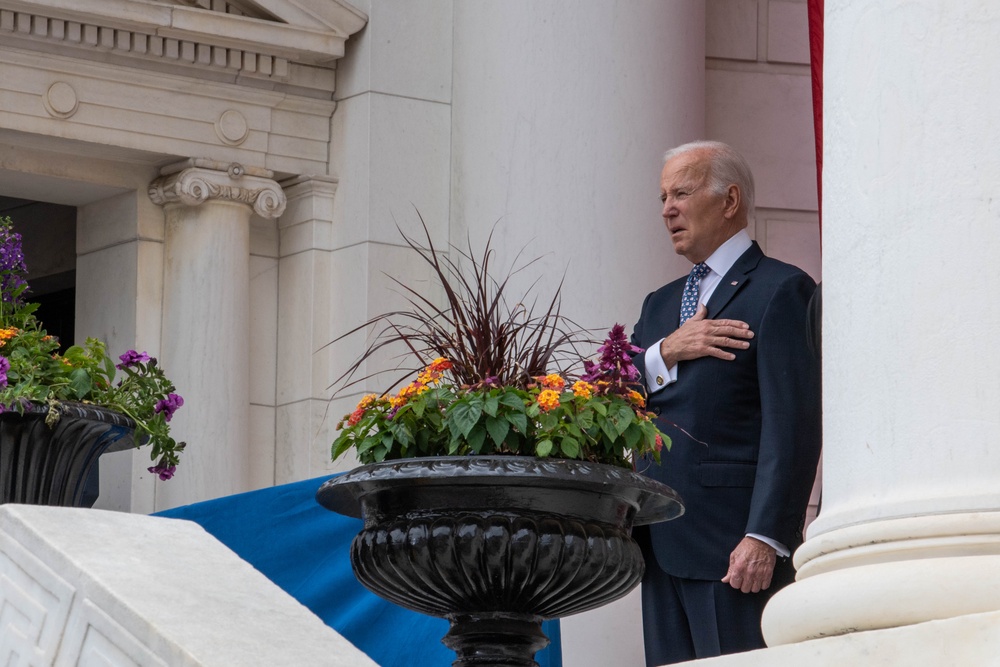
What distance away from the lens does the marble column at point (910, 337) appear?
3.13 metres

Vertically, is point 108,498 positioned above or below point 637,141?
below

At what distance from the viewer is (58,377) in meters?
5.43

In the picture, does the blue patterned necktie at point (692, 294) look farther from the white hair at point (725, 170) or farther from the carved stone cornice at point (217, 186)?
the carved stone cornice at point (217, 186)

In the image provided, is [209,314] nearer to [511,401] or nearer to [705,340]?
[705,340]

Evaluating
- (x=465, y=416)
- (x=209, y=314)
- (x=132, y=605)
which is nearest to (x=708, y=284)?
(x=465, y=416)

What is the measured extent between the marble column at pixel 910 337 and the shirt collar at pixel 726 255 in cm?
160

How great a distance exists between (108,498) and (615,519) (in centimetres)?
387

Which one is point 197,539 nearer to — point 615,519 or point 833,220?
point 615,519

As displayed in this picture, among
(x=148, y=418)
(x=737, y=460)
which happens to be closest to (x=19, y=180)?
(x=148, y=418)

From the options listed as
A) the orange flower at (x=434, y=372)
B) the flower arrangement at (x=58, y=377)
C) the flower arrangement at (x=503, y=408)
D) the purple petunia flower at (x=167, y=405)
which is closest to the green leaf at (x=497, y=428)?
the flower arrangement at (x=503, y=408)

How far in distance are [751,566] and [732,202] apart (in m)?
1.13

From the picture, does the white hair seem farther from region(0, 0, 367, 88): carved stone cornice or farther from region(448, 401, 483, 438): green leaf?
region(0, 0, 367, 88): carved stone cornice

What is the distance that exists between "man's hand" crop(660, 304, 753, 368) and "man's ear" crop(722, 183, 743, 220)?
0.38 metres

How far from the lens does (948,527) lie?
311cm
